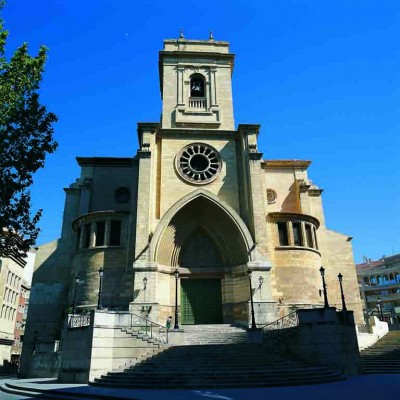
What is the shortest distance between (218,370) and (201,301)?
10.7m

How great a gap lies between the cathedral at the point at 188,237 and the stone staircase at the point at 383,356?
406 cm

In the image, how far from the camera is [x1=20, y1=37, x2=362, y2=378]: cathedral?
2328cm

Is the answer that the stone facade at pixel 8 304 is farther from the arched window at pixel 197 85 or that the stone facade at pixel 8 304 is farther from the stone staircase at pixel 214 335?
the arched window at pixel 197 85

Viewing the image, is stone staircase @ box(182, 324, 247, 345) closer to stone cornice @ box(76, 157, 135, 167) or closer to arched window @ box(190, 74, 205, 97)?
stone cornice @ box(76, 157, 135, 167)

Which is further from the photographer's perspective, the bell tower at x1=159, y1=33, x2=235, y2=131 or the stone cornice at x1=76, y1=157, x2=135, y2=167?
the stone cornice at x1=76, y1=157, x2=135, y2=167

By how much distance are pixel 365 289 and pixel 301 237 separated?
46.3 meters

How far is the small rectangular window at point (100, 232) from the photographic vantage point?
83.1ft

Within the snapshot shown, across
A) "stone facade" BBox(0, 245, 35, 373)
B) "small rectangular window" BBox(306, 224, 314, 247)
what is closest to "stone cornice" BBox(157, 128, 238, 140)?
"small rectangular window" BBox(306, 224, 314, 247)

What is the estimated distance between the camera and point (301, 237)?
85.6 feet

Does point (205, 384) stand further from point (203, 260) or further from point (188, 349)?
point (203, 260)

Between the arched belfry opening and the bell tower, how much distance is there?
Result: 7.84 metres

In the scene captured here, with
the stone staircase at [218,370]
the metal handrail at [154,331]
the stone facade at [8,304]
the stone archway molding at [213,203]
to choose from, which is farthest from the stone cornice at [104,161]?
the stone staircase at [218,370]

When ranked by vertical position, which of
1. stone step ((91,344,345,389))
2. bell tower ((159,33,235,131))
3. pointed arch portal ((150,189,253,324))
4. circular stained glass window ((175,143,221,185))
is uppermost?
bell tower ((159,33,235,131))

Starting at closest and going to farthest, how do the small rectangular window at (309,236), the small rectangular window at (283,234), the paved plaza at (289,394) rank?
the paved plaza at (289,394), the small rectangular window at (283,234), the small rectangular window at (309,236)
